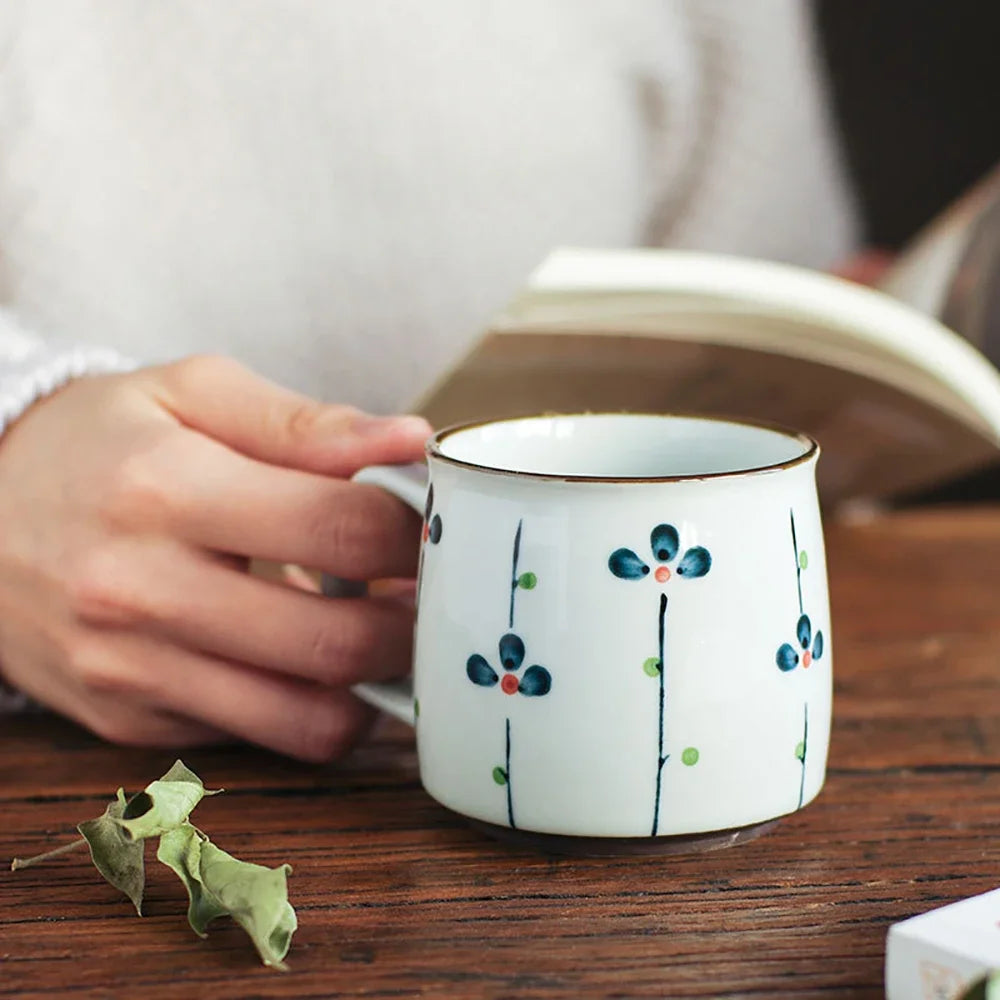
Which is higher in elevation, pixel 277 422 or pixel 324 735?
pixel 277 422

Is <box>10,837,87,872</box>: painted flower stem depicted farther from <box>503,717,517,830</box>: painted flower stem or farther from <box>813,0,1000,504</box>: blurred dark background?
<box>813,0,1000,504</box>: blurred dark background

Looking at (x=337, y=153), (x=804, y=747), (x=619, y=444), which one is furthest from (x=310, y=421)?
(x=337, y=153)

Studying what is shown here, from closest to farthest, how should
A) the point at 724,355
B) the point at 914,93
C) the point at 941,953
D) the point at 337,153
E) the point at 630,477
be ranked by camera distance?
the point at 941,953, the point at 630,477, the point at 724,355, the point at 337,153, the point at 914,93

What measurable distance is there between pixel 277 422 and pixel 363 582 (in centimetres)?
7

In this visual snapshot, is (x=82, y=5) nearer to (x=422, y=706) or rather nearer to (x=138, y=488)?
(x=138, y=488)

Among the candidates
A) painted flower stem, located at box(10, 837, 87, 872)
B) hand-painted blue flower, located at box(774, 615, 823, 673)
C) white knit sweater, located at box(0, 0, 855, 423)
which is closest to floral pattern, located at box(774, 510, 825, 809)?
hand-painted blue flower, located at box(774, 615, 823, 673)

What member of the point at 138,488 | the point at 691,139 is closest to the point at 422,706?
the point at 138,488

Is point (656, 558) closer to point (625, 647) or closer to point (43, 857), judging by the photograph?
point (625, 647)

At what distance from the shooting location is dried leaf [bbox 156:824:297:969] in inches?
13.4

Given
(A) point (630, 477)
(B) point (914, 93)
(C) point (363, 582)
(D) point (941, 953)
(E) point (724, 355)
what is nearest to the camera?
(D) point (941, 953)

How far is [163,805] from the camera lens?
377mm

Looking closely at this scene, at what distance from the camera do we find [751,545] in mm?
398

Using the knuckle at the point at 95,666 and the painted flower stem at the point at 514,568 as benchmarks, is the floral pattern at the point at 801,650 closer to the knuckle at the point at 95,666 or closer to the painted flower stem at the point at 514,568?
the painted flower stem at the point at 514,568

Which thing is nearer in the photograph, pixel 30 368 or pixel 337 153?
pixel 30 368
